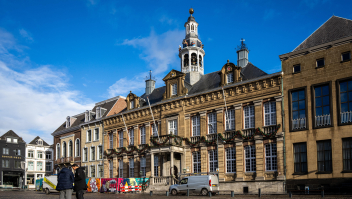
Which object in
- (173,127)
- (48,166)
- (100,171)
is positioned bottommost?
(48,166)

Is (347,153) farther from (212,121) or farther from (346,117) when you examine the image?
(212,121)

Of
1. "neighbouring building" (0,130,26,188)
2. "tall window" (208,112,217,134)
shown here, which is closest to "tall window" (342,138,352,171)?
"tall window" (208,112,217,134)

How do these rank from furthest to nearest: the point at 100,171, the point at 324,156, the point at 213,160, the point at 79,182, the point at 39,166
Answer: the point at 39,166 → the point at 100,171 → the point at 213,160 → the point at 324,156 → the point at 79,182

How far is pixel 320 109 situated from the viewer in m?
33.8

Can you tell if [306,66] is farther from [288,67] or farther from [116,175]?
[116,175]

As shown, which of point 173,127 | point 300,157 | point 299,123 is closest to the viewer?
point 300,157

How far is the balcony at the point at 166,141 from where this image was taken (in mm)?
43188

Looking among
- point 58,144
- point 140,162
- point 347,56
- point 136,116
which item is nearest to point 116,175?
point 140,162

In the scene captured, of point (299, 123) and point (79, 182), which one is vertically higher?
point (299, 123)

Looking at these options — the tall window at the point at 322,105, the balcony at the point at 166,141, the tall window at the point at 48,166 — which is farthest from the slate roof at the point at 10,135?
the tall window at the point at 322,105

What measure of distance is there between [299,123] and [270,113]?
11.1 feet

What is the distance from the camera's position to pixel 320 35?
35781 mm

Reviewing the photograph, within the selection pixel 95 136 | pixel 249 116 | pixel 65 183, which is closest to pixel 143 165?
pixel 95 136

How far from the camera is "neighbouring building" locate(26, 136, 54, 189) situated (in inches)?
3403
